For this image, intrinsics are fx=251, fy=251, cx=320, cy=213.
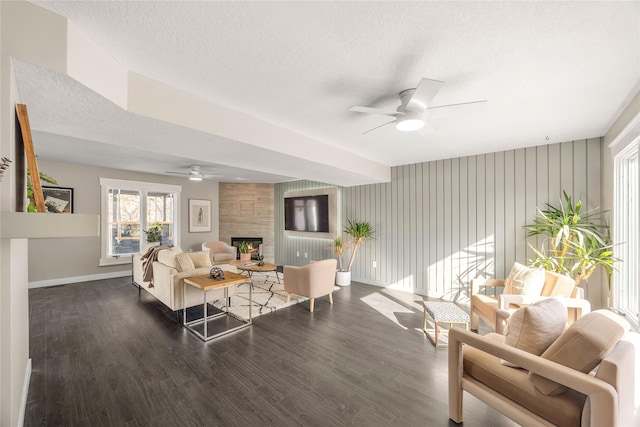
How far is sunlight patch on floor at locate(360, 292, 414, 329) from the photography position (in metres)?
3.70

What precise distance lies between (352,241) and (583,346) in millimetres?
4538

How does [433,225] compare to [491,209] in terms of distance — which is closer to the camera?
[491,209]

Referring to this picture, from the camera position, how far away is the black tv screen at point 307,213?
629 cm

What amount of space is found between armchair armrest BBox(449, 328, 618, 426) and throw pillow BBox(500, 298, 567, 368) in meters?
0.11

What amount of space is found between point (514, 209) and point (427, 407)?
3.29m

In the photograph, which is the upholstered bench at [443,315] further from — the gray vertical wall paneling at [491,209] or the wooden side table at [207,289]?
the wooden side table at [207,289]

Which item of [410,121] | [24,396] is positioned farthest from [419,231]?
[24,396]

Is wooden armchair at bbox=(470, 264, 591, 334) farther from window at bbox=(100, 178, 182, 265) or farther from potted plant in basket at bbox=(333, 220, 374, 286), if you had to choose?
window at bbox=(100, 178, 182, 265)

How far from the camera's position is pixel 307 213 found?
668 centimetres

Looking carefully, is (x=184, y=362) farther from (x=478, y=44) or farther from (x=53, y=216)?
(x=478, y=44)

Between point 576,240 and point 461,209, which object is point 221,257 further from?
point 576,240

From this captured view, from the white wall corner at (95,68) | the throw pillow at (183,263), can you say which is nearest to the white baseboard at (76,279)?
the throw pillow at (183,263)

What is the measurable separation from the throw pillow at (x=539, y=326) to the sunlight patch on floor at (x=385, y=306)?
1874 millimetres

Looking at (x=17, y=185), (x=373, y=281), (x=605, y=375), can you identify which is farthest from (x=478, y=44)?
(x=373, y=281)
